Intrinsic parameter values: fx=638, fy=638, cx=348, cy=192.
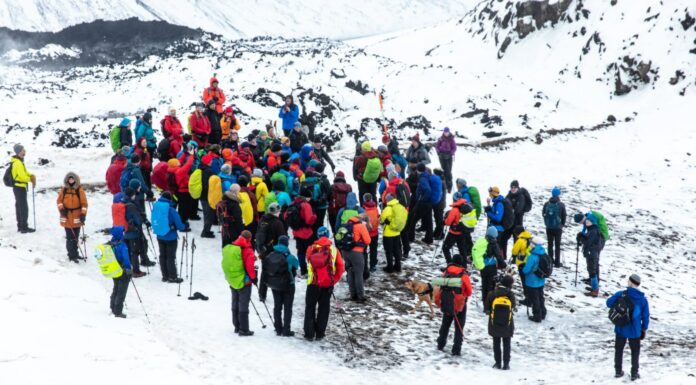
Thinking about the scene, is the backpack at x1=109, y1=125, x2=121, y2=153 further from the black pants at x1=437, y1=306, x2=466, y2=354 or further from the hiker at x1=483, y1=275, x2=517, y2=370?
the hiker at x1=483, y1=275, x2=517, y2=370

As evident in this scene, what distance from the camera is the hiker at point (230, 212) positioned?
45.9ft

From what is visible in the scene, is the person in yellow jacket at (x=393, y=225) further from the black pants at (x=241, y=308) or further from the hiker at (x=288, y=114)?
the hiker at (x=288, y=114)

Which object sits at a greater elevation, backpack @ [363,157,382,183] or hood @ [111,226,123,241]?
backpack @ [363,157,382,183]

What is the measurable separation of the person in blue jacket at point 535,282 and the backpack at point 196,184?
309 inches

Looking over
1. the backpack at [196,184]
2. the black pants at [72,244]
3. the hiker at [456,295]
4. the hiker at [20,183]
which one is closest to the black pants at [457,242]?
the hiker at [456,295]

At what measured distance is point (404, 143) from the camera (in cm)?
2769

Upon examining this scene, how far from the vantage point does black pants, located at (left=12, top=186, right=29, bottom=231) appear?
50.6ft

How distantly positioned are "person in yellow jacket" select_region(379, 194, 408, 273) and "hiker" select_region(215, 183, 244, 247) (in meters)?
3.24

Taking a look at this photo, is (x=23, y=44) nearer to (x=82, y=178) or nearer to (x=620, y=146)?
(x=82, y=178)

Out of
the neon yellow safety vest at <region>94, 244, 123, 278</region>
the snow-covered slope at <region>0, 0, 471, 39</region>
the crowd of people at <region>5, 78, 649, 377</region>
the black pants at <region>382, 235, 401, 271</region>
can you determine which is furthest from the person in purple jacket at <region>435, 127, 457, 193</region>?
the snow-covered slope at <region>0, 0, 471, 39</region>

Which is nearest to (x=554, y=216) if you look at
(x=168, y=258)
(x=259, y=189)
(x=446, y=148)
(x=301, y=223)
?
(x=446, y=148)

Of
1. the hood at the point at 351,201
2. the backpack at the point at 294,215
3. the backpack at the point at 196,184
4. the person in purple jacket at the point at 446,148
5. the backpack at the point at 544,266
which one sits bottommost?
the backpack at the point at 544,266

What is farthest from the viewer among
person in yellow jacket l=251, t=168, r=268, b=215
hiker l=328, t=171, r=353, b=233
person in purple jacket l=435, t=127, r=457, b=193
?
person in purple jacket l=435, t=127, r=457, b=193

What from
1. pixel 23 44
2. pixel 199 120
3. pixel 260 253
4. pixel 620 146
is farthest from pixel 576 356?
pixel 23 44
